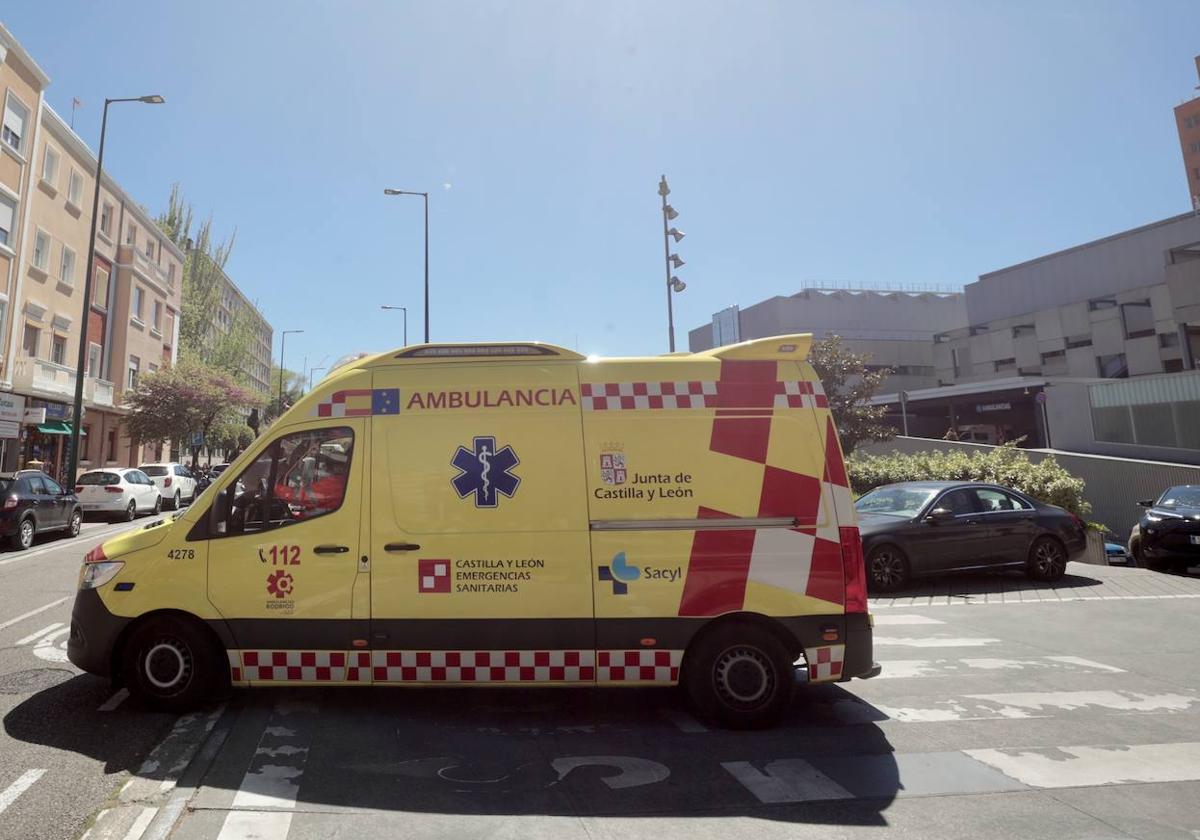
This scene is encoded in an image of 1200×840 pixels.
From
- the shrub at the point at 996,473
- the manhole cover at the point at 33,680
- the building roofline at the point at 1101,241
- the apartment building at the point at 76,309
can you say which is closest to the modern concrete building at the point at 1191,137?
the building roofline at the point at 1101,241

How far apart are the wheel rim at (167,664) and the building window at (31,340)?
26.4 meters

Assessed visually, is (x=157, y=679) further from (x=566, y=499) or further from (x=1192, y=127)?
(x=1192, y=127)

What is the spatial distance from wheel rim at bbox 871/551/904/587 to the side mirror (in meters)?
0.74

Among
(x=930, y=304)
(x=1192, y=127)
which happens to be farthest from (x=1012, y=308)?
(x=1192, y=127)

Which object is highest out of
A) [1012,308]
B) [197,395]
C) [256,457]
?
[1012,308]

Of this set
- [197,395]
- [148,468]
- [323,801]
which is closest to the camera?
[323,801]

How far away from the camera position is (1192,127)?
7019 centimetres

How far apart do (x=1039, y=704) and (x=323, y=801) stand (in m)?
4.90

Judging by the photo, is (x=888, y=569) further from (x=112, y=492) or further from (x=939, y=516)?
(x=112, y=492)

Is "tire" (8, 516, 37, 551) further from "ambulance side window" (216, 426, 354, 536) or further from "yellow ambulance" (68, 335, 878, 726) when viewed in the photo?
"ambulance side window" (216, 426, 354, 536)

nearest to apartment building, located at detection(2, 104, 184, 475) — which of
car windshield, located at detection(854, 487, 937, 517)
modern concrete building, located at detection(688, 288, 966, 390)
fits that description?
car windshield, located at detection(854, 487, 937, 517)

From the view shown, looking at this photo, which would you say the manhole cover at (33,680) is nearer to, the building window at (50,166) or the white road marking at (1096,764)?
the white road marking at (1096,764)

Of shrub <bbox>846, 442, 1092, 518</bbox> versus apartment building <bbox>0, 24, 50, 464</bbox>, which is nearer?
shrub <bbox>846, 442, 1092, 518</bbox>

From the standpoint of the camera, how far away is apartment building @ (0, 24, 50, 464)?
23.3m
